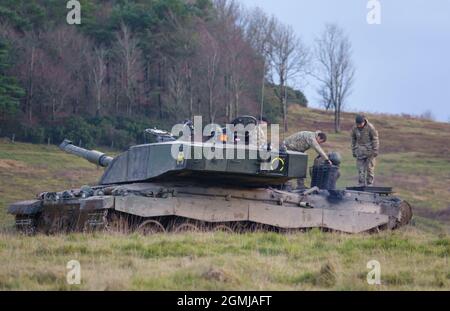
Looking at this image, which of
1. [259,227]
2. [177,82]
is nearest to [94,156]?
[259,227]

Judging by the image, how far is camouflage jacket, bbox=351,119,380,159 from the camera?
21578 mm

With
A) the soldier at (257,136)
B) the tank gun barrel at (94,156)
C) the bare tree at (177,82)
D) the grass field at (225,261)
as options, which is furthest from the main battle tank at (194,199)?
the bare tree at (177,82)

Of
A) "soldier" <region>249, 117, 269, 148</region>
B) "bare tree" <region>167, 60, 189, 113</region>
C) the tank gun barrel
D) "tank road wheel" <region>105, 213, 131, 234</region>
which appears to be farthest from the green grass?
"bare tree" <region>167, 60, 189, 113</region>

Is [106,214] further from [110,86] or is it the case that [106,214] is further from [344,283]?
[110,86]

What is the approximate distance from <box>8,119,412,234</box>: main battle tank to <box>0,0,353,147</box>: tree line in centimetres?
2267

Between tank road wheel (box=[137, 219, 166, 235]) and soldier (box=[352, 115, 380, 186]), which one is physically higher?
soldier (box=[352, 115, 380, 186])

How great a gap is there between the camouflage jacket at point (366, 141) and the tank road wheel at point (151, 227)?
6.19 meters

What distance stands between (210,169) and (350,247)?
326 centimetres

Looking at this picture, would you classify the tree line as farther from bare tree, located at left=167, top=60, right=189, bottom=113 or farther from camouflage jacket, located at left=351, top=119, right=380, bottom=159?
camouflage jacket, located at left=351, top=119, right=380, bottom=159

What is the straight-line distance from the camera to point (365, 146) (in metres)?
21.7

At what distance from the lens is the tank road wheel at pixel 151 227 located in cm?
1700
